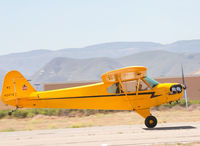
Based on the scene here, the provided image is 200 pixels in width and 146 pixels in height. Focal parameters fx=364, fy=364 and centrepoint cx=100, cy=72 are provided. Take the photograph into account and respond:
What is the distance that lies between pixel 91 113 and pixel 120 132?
1555 cm

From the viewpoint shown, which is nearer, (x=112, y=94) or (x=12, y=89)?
(x=112, y=94)

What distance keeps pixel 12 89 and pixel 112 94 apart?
4646 millimetres

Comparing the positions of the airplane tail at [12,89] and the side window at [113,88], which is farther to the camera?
the airplane tail at [12,89]

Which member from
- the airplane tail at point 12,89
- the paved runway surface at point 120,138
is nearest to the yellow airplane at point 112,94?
the airplane tail at point 12,89

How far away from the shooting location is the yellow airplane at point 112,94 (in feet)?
51.8

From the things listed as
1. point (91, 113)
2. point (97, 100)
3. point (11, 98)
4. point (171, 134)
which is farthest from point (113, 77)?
point (91, 113)

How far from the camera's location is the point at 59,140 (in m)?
13.1

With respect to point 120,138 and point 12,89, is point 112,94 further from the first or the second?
point 12,89

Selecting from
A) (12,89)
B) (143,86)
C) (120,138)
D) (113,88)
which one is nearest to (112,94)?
(113,88)

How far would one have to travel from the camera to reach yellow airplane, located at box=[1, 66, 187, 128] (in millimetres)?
15795

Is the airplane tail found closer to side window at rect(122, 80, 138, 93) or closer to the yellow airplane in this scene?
the yellow airplane

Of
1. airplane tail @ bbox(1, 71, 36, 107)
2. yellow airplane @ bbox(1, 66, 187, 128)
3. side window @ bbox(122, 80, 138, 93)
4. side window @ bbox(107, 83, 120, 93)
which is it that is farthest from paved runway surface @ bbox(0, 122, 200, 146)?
airplane tail @ bbox(1, 71, 36, 107)

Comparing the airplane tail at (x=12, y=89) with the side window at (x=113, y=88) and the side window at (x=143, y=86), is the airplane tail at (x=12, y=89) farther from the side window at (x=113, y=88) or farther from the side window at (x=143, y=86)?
the side window at (x=143, y=86)

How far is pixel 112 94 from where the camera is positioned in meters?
16.2
